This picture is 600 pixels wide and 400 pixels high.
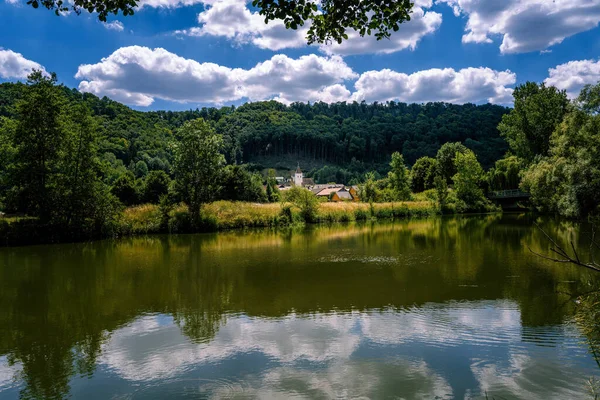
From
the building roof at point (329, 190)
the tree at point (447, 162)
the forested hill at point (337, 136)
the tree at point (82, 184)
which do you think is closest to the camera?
the tree at point (82, 184)

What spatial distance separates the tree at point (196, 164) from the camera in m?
33.2

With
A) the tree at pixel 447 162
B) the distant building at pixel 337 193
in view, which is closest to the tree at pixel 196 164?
the tree at pixel 447 162

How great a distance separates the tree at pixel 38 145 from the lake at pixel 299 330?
10293 millimetres

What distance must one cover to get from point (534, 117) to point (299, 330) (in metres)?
46.7

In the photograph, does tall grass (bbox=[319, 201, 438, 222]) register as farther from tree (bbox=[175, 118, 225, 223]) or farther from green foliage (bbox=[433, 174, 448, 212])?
tree (bbox=[175, 118, 225, 223])

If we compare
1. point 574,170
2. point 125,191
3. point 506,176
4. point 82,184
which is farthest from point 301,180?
point 82,184

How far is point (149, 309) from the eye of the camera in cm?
1060

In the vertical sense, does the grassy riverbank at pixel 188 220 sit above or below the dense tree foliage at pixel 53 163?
below

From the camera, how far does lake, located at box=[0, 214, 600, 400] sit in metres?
6.05

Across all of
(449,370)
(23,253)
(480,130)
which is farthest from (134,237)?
(480,130)

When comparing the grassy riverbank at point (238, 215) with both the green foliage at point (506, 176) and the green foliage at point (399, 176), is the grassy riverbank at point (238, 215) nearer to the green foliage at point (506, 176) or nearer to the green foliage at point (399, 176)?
the green foliage at point (399, 176)

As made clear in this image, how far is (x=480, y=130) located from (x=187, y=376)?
479ft

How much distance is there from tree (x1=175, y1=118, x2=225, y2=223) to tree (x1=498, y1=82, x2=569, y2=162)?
34.3 m

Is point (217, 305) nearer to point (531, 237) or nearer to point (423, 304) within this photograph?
point (423, 304)
